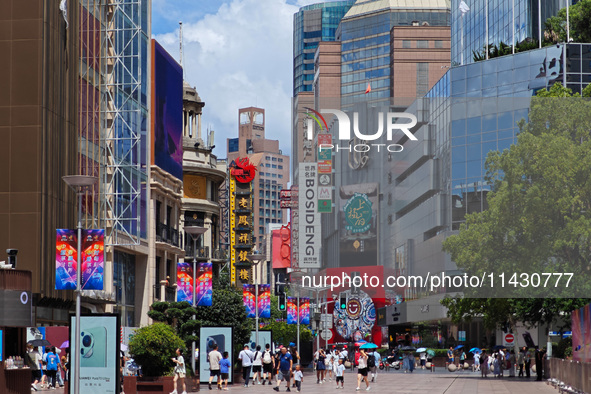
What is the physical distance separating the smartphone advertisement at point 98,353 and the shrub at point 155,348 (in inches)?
231

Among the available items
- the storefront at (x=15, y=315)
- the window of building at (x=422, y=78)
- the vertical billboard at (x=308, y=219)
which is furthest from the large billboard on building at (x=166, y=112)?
the window of building at (x=422, y=78)

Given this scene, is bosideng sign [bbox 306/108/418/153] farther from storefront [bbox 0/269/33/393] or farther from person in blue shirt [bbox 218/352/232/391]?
storefront [bbox 0/269/33/393]

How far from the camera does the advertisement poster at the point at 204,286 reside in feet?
152

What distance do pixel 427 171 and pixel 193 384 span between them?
2682 inches

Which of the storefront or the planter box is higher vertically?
the storefront

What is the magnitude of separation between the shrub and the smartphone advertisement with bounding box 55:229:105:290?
3620 millimetres

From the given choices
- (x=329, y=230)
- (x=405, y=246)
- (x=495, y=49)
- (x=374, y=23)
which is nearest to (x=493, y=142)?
(x=495, y=49)

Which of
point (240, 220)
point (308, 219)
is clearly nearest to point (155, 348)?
point (240, 220)

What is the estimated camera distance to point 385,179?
5428 inches

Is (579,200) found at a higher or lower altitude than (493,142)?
lower

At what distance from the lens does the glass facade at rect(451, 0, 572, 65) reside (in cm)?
9181

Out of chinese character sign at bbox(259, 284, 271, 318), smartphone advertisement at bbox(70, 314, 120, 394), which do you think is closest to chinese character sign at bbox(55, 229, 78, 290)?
smartphone advertisement at bbox(70, 314, 120, 394)

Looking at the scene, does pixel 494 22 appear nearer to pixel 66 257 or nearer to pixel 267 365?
pixel 267 365

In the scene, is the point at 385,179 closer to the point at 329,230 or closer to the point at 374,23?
the point at 329,230
